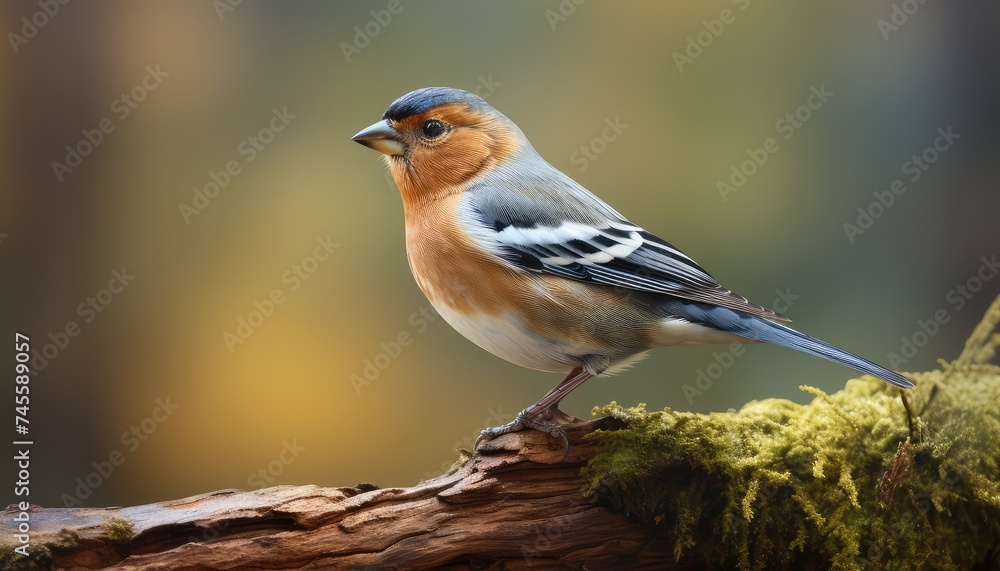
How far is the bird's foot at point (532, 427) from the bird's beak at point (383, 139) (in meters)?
1.06

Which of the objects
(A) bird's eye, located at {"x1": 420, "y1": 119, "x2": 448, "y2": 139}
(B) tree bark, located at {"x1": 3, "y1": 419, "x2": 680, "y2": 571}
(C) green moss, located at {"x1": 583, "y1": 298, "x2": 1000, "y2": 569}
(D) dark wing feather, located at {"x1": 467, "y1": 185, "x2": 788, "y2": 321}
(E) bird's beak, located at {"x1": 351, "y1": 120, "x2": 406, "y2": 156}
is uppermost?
(A) bird's eye, located at {"x1": 420, "y1": 119, "x2": 448, "y2": 139}

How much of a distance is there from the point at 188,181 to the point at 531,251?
87.3 inches

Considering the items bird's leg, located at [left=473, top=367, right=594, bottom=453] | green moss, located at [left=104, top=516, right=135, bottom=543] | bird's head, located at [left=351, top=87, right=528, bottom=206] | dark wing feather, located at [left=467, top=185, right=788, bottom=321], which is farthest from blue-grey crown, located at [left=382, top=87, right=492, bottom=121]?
green moss, located at [left=104, top=516, right=135, bottom=543]

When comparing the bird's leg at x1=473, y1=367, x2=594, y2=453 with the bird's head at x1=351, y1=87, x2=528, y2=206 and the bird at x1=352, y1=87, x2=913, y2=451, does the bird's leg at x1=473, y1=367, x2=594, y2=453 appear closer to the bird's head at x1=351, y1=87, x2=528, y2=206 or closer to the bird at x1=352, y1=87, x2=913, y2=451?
the bird at x1=352, y1=87, x2=913, y2=451

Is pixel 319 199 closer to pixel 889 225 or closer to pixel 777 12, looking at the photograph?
pixel 777 12

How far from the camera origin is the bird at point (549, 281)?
2395 mm

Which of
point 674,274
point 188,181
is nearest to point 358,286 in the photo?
point 188,181

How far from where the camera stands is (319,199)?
3.93 metres

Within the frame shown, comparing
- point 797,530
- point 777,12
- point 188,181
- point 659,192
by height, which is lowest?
point 797,530

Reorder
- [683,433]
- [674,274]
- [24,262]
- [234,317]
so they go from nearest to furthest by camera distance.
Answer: [683,433]
[674,274]
[24,262]
[234,317]

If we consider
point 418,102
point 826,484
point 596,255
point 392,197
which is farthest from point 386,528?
point 392,197

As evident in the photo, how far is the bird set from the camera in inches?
94.3

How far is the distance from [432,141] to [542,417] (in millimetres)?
1072

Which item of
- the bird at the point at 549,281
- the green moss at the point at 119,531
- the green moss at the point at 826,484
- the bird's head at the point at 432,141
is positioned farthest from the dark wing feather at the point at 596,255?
the green moss at the point at 119,531
